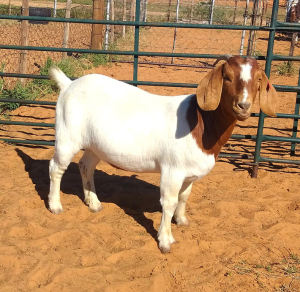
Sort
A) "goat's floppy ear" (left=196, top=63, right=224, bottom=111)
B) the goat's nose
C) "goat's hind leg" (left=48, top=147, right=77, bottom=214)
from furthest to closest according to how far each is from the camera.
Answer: "goat's hind leg" (left=48, top=147, right=77, bottom=214), "goat's floppy ear" (left=196, top=63, right=224, bottom=111), the goat's nose

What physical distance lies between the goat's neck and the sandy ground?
3.13 feet

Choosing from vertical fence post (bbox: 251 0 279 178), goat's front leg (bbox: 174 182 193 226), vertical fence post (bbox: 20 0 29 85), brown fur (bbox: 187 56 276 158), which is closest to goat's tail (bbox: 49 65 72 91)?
brown fur (bbox: 187 56 276 158)

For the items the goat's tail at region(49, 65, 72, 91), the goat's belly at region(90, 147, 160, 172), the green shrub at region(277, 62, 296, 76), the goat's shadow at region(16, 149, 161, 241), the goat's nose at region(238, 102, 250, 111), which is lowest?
the goat's shadow at region(16, 149, 161, 241)

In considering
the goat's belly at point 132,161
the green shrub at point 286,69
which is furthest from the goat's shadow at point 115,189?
the green shrub at point 286,69

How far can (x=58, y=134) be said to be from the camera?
415cm

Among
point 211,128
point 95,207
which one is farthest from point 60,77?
point 211,128

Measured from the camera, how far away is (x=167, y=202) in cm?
368

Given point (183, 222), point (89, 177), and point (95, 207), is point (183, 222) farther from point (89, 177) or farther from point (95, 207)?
point (89, 177)

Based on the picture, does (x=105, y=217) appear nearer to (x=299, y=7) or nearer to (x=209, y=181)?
(x=209, y=181)

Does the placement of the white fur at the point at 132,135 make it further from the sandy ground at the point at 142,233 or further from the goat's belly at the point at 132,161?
the sandy ground at the point at 142,233

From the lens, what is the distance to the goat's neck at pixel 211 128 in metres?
3.53

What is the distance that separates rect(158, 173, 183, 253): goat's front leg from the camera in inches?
142

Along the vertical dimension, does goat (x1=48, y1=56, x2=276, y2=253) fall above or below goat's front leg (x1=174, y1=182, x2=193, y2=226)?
above

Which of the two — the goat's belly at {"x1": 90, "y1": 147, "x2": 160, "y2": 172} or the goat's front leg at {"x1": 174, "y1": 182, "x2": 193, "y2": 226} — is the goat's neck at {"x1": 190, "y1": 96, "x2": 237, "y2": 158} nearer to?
the goat's belly at {"x1": 90, "y1": 147, "x2": 160, "y2": 172}
